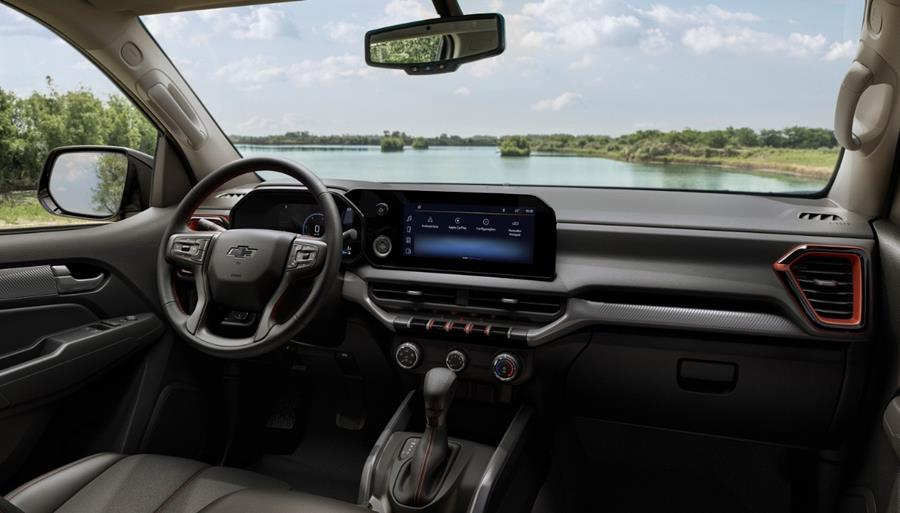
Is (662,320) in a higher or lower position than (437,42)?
lower

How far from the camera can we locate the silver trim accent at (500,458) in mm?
2023

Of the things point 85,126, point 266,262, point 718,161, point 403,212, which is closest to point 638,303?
point 718,161

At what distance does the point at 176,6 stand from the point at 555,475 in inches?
95.2

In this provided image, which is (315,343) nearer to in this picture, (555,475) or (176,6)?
(555,475)

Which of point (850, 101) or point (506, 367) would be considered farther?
point (506, 367)

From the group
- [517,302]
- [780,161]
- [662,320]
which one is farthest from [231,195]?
[780,161]

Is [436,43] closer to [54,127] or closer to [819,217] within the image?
[819,217]

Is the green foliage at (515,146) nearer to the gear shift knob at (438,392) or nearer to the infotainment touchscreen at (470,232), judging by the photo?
the infotainment touchscreen at (470,232)

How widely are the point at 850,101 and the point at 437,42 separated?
142 cm

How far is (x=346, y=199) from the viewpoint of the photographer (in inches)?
92.9

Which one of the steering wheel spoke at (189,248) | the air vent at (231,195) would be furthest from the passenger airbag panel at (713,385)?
the air vent at (231,195)

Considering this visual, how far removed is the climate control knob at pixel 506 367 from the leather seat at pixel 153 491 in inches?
31.3

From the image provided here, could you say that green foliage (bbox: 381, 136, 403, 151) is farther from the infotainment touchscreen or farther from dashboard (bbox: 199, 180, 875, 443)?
the infotainment touchscreen

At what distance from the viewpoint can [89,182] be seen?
279 centimetres
